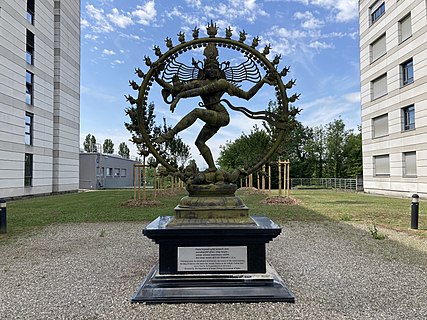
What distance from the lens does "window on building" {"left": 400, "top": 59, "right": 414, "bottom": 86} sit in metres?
21.5

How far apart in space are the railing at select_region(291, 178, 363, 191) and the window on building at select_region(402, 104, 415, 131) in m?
9.61

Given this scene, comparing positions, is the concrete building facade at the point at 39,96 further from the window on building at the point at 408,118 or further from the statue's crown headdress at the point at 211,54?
the window on building at the point at 408,118

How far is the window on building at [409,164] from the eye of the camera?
68.6 feet

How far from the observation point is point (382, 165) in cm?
2478

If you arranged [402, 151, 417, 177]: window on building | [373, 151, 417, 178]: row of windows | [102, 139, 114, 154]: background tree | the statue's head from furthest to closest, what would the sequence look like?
[102, 139, 114, 154]: background tree < [373, 151, 417, 178]: row of windows < [402, 151, 417, 177]: window on building < the statue's head

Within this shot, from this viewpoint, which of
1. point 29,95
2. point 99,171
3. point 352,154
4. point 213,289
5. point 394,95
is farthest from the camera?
point 352,154

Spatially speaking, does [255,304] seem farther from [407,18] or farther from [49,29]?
[49,29]

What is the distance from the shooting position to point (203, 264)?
3920mm

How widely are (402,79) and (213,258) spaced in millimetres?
23577

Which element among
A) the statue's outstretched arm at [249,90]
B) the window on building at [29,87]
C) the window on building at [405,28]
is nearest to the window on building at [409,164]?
the window on building at [405,28]

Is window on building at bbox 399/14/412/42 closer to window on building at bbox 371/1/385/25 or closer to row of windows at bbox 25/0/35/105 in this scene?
window on building at bbox 371/1/385/25

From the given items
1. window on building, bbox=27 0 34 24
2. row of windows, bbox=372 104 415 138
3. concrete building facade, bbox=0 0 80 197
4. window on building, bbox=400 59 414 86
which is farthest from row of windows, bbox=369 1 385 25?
window on building, bbox=27 0 34 24

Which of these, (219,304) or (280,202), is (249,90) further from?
(280,202)

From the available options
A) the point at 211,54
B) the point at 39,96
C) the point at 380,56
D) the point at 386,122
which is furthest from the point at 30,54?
the point at 386,122
